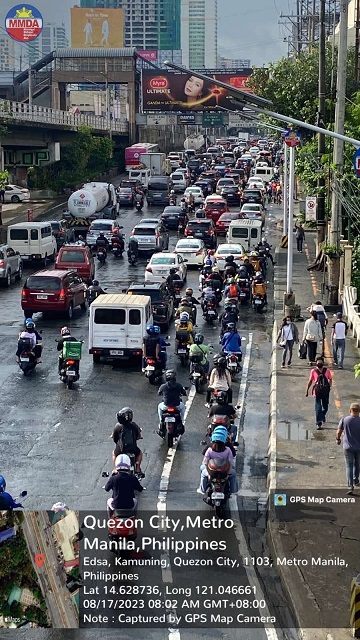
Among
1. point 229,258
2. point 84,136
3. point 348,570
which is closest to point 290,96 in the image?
point 229,258

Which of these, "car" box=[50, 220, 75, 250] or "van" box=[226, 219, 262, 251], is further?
"car" box=[50, 220, 75, 250]

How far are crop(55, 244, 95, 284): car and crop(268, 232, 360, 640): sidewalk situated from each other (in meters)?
16.4

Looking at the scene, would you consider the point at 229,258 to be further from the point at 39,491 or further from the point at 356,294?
the point at 39,491

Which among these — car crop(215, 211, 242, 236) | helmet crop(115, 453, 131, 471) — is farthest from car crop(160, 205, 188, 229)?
helmet crop(115, 453, 131, 471)

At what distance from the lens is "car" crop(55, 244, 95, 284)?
4425 cm

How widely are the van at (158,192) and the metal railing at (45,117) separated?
7879 millimetres

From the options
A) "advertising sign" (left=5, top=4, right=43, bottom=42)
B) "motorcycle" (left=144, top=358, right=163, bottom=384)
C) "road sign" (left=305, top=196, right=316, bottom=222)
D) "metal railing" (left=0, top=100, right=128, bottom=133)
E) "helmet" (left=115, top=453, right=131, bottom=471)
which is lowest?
"motorcycle" (left=144, top=358, right=163, bottom=384)

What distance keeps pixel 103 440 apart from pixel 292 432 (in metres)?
3.44

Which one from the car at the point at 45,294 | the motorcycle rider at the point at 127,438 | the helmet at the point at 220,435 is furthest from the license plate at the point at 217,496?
the car at the point at 45,294

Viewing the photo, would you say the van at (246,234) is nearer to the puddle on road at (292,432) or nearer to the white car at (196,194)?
the white car at (196,194)

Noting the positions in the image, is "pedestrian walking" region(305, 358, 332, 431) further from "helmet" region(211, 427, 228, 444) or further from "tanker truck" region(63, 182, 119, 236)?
"tanker truck" region(63, 182, 119, 236)

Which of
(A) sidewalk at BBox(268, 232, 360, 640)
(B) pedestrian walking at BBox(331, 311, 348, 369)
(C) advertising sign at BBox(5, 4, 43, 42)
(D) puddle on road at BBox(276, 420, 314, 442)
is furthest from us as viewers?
(C) advertising sign at BBox(5, 4, 43, 42)

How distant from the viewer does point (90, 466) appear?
21.1 m

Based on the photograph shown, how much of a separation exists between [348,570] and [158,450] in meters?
7.06
